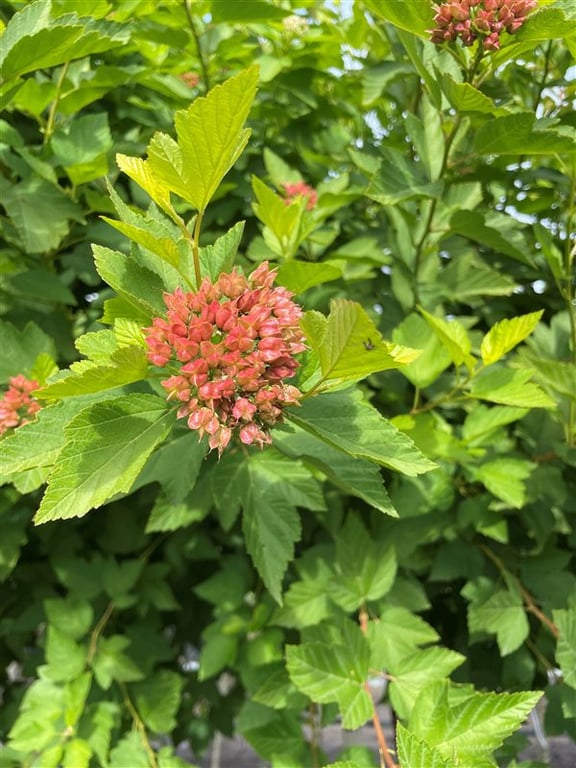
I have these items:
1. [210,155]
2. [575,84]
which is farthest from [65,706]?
[575,84]

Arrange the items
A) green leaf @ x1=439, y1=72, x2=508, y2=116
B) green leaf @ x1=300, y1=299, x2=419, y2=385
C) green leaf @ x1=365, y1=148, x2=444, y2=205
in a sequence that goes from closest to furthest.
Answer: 1. green leaf @ x1=300, y1=299, x2=419, y2=385
2. green leaf @ x1=439, y1=72, x2=508, y2=116
3. green leaf @ x1=365, y1=148, x2=444, y2=205

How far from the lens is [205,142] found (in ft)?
Result: 1.56

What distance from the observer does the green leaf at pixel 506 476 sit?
875 mm

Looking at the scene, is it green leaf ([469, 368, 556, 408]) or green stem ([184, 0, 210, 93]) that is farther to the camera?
green stem ([184, 0, 210, 93])

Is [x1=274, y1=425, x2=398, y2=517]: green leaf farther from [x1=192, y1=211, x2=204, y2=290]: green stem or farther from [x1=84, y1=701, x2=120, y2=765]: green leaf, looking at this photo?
[x1=84, y1=701, x2=120, y2=765]: green leaf

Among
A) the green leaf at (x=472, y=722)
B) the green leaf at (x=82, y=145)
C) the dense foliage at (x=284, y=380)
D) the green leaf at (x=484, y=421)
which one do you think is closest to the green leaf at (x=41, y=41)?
the dense foliage at (x=284, y=380)

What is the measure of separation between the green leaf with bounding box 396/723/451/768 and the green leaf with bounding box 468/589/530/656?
1.29 ft

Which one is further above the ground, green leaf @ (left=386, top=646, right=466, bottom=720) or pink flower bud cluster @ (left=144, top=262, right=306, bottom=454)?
pink flower bud cluster @ (left=144, top=262, right=306, bottom=454)

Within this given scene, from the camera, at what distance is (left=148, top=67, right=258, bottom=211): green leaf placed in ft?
1.49

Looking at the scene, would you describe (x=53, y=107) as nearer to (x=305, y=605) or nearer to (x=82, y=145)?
(x=82, y=145)

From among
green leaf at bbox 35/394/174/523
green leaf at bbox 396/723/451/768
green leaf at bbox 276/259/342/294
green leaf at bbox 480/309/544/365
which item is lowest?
green leaf at bbox 396/723/451/768

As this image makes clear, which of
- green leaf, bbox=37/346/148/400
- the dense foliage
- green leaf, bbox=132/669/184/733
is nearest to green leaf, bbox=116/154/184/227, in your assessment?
the dense foliage

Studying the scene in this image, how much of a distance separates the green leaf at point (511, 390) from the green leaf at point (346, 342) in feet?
1.04

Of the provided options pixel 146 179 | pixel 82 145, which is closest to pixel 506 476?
pixel 146 179
